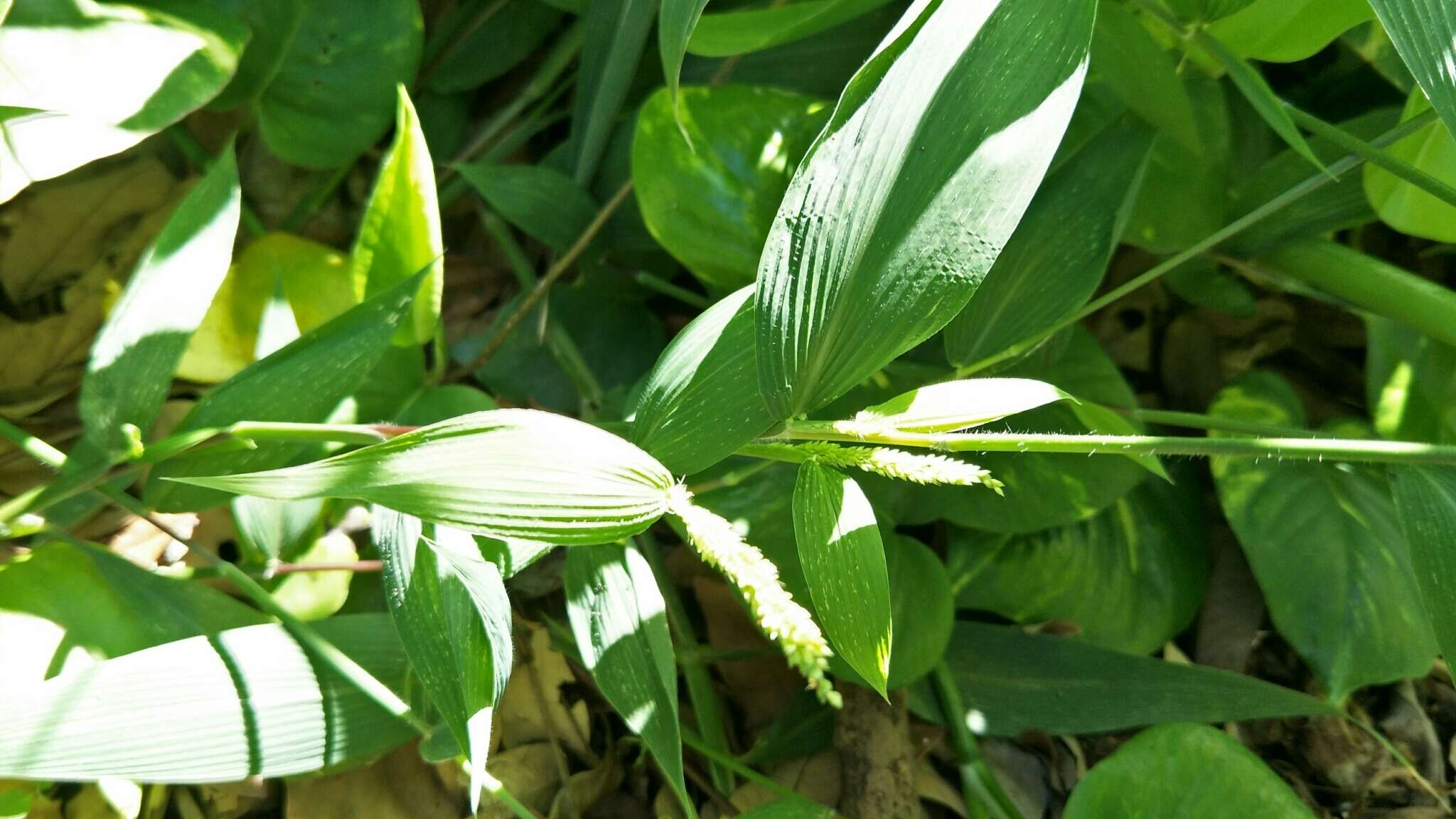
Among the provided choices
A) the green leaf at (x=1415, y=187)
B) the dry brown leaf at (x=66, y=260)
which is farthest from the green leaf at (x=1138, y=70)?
the dry brown leaf at (x=66, y=260)

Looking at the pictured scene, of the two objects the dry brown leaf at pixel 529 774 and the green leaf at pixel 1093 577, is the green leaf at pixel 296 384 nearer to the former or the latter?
the dry brown leaf at pixel 529 774

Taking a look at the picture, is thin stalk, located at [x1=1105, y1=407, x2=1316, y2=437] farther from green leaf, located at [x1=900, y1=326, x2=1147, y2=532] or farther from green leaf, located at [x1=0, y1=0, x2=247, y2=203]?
green leaf, located at [x1=0, y1=0, x2=247, y2=203]

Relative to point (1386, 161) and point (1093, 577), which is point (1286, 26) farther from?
point (1093, 577)

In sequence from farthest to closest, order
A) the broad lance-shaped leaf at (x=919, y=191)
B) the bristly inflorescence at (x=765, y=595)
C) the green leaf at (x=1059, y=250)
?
the green leaf at (x=1059, y=250) → the broad lance-shaped leaf at (x=919, y=191) → the bristly inflorescence at (x=765, y=595)

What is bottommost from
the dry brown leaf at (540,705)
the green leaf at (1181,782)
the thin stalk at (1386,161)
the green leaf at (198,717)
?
the dry brown leaf at (540,705)

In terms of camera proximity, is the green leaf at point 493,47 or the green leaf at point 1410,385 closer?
the green leaf at point 1410,385

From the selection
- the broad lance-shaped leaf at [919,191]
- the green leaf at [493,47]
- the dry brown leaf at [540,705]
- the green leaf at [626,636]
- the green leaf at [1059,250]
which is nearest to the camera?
the broad lance-shaped leaf at [919,191]

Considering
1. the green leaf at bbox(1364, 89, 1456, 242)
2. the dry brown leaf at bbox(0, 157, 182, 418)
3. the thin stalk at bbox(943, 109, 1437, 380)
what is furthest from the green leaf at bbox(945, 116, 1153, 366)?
the dry brown leaf at bbox(0, 157, 182, 418)
